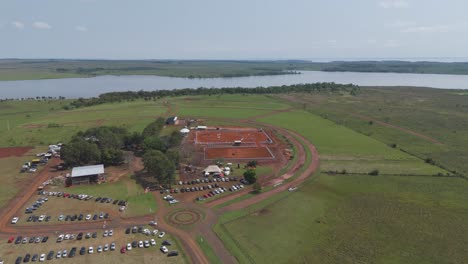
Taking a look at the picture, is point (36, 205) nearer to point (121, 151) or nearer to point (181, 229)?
point (121, 151)

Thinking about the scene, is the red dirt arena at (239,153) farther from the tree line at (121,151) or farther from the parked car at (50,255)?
the parked car at (50,255)

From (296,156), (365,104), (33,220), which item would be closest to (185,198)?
(33,220)

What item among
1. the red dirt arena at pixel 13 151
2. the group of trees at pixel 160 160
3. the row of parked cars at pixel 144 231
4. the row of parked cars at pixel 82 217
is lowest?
the row of parked cars at pixel 144 231

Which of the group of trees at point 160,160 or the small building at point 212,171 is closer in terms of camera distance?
the group of trees at point 160,160

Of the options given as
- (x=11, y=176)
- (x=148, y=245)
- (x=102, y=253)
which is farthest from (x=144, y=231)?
(x=11, y=176)

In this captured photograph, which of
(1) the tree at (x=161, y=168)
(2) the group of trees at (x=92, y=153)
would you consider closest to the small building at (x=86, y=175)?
(2) the group of trees at (x=92, y=153)

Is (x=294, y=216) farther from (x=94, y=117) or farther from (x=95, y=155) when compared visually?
(x=94, y=117)
